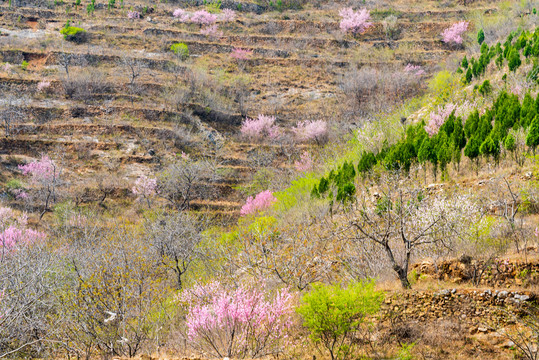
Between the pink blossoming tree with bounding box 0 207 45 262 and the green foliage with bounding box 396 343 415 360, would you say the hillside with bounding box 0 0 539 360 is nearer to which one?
the green foliage with bounding box 396 343 415 360

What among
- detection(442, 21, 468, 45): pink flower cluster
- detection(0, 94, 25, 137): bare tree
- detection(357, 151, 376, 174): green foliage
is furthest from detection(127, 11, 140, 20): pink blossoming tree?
detection(357, 151, 376, 174): green foliage

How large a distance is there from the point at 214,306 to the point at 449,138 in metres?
12.0

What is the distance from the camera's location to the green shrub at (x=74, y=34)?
4206 centimetres

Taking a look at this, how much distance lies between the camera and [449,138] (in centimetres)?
1600

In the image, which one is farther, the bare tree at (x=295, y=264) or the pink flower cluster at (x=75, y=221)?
the pink flower cluster at (x=75, y=221)

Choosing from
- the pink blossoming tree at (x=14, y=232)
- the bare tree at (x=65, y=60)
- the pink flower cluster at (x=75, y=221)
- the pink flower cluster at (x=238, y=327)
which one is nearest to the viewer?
the pink flower cluster at (x=238, y=327)

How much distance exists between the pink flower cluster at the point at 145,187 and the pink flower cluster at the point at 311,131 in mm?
13022

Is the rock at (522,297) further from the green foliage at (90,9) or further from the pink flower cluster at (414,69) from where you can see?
the green foliage at (90,9)

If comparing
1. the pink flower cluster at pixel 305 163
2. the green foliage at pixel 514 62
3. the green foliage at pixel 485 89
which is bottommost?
the pink flower cluster at pixel 305 163

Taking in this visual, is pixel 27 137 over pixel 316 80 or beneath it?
beneath

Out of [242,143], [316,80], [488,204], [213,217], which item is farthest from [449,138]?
[316,80]

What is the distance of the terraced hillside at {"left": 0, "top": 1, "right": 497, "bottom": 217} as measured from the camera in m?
31.1

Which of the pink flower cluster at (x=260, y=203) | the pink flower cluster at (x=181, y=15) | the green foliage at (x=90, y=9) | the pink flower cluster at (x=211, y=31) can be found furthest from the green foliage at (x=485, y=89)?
the green foliage at (x=90, y=9)

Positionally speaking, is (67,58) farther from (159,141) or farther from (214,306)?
(214,306)
